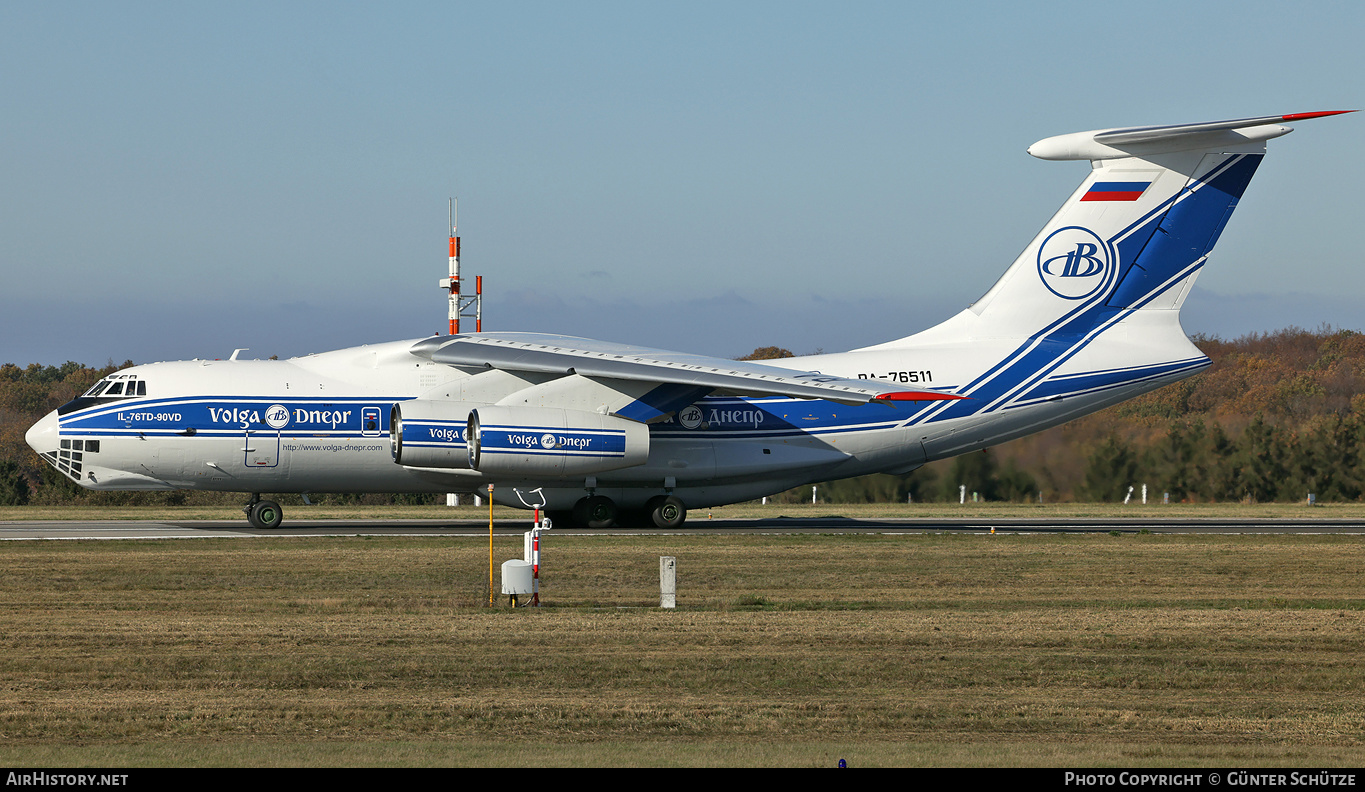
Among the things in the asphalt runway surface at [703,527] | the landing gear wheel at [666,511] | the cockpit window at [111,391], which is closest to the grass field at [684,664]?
the asphalt runway surface at [703,527]

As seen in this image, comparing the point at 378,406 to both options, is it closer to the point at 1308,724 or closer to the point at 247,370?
the point at 247,370

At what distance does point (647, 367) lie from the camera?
2144 centimetres

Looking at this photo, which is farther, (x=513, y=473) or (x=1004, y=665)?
(x=513, y=473)

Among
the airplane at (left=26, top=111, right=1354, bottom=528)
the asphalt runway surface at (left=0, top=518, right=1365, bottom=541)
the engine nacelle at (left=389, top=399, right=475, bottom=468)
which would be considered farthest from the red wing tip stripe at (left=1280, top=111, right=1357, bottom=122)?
the engine nacelle at (left=389, top=399, right=475, bottom=468)

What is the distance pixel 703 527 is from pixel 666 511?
3.19ft

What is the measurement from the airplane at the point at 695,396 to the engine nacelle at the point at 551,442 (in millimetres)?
35

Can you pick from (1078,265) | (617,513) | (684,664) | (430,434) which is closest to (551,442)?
(430,434)

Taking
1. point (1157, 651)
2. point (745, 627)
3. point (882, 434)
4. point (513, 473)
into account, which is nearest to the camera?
point (1157, 651)

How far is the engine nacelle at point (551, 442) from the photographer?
21.3 meters

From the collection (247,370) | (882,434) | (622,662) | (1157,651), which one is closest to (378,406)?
(247,370)

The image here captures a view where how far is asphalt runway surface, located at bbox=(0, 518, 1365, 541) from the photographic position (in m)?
21.3

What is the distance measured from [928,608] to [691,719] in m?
5.39
